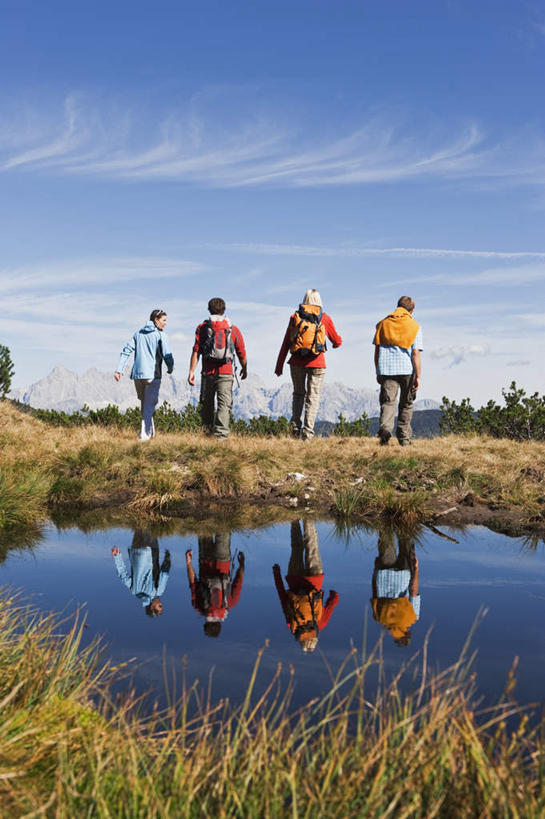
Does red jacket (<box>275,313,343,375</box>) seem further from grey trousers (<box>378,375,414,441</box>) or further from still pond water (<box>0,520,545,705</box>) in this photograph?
still pond water (<box>0,520,545,705</box>)

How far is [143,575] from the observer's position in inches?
296

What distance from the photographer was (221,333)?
14.4 metres

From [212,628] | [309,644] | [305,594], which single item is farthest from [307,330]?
[309,644]

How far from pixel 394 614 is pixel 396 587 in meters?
0.90

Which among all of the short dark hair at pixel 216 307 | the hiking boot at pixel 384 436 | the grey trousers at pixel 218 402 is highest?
the short dark hair at pixel 216 307

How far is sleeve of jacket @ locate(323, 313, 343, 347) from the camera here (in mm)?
14977

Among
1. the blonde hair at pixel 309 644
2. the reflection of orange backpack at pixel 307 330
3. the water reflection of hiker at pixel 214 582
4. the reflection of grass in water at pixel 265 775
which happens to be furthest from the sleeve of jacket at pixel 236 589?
the reflection of orange backpack at pixel 307 330

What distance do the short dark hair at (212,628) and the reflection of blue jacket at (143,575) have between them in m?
0.83

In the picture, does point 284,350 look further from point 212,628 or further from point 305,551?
point 212,628

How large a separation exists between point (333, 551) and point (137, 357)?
8.20 metres

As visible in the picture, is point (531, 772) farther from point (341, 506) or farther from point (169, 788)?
point (341, 506)

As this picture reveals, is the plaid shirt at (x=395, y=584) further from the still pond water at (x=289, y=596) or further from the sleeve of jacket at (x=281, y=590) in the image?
the sleeve of jacket at (x=281, y=590)

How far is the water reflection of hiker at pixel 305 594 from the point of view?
5.81 metres

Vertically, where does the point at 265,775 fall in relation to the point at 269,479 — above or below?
below
